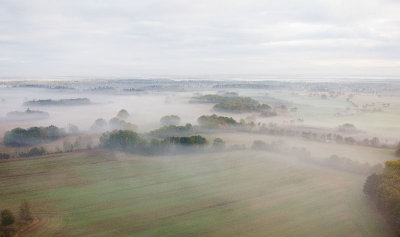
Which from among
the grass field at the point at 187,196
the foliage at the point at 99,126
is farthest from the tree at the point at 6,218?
the foliage at the point at 99,126

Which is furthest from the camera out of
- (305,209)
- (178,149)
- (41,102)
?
(41,102)

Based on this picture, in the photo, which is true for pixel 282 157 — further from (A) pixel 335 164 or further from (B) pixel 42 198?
(B) pixel 42 198

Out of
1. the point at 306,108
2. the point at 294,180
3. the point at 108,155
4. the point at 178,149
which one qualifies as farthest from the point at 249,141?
the point at 306,108

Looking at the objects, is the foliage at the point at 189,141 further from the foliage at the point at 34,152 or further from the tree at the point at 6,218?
the tree at the point at 6,218

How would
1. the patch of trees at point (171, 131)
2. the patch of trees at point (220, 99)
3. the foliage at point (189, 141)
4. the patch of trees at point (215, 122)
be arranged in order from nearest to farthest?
1. the foliage at point (189, 141)
2. the patch of trees at point (171, 131)
3. the patch of trees at point (215, 122)
4. the patch of trees at point (220, 99)

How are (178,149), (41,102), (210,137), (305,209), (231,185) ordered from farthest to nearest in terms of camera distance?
(41,102)
(210,137)
(178,149)
(231,185)
(305,209)

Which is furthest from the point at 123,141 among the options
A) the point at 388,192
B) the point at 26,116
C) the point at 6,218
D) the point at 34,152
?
the point at 26,116

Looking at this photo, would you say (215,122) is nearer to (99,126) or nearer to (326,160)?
(99,126)

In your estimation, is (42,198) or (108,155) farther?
(108,155)
